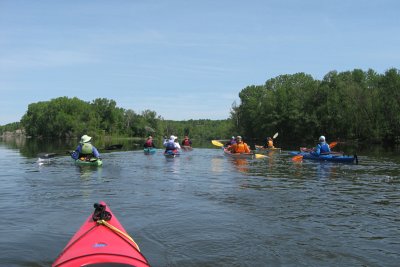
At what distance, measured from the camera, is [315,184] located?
49.1 feet

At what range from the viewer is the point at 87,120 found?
12744cm

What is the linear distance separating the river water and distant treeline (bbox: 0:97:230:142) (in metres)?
102

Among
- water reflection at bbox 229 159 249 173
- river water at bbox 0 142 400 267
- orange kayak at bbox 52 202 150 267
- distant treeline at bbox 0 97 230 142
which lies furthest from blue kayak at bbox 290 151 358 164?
distant treeline at bbox 0 97 230 142

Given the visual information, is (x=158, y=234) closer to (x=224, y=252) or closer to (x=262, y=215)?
(x=224, y=252)

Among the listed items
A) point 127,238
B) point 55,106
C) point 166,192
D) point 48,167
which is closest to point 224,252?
point 127,238

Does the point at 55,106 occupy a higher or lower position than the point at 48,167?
higher

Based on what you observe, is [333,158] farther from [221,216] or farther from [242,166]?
[221,216]

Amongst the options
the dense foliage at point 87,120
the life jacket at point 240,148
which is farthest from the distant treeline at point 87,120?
the life jacket at point 240,148

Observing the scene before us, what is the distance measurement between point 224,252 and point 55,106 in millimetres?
133664

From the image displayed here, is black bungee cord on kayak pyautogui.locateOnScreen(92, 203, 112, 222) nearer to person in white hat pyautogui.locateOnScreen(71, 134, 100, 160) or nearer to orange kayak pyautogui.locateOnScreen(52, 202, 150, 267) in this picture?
orange kayak pyautogui.locateOnScreen(52, 202, 150, 267)

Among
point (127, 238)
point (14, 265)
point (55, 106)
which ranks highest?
point (55, 106)

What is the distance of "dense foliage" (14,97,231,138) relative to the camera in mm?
124125

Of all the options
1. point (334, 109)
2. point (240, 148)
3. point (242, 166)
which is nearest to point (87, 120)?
point (334, 109)

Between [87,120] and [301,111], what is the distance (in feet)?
253
